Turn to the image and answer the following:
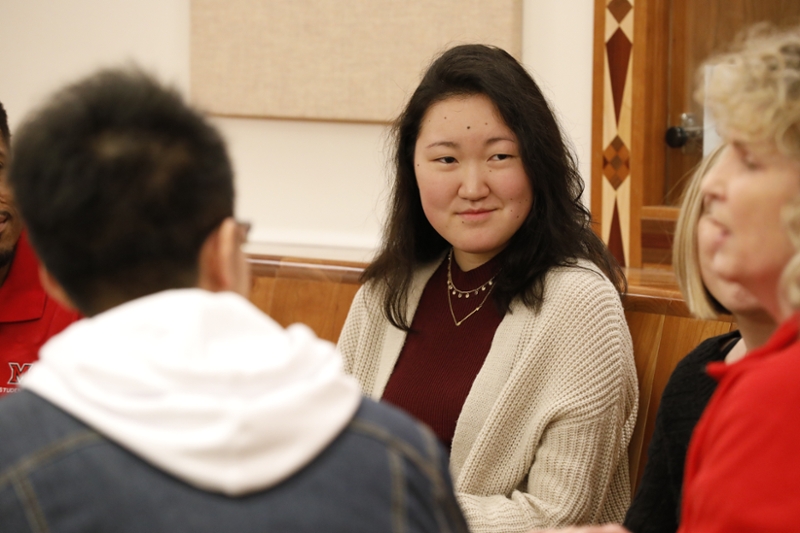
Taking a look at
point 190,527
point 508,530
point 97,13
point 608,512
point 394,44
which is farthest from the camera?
point 97,13

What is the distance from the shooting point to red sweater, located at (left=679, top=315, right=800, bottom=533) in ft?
→ 2.72

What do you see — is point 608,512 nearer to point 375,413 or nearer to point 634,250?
point 375,413

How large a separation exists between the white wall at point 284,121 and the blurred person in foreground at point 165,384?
2548 millimetres

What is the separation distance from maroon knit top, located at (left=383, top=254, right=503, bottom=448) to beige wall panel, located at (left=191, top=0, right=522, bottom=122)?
158cm

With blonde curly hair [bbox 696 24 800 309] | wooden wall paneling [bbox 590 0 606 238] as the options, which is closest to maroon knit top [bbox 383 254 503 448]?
blonde curly hair [bbox 696 24 800 309]

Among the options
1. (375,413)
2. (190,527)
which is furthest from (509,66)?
(190,527)

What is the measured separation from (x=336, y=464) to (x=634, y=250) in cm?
270

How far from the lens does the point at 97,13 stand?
4262 millimetres

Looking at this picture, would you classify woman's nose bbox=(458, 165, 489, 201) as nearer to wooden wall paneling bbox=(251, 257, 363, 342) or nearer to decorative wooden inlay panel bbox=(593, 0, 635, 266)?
wooden wall paneling bbox=(251, 257, 363, 342)

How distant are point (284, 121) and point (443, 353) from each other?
2179 mm

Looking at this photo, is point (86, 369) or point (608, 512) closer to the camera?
point (86, 369)

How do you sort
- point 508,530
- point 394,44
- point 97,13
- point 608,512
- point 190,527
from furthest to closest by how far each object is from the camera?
point 97,13 → point 394,44 → point 608,512 → point 508,530 → point 190,527

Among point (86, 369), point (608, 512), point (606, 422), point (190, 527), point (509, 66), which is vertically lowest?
point (608, 512)

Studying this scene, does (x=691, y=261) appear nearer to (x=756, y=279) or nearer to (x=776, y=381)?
(x=756, y=279)
